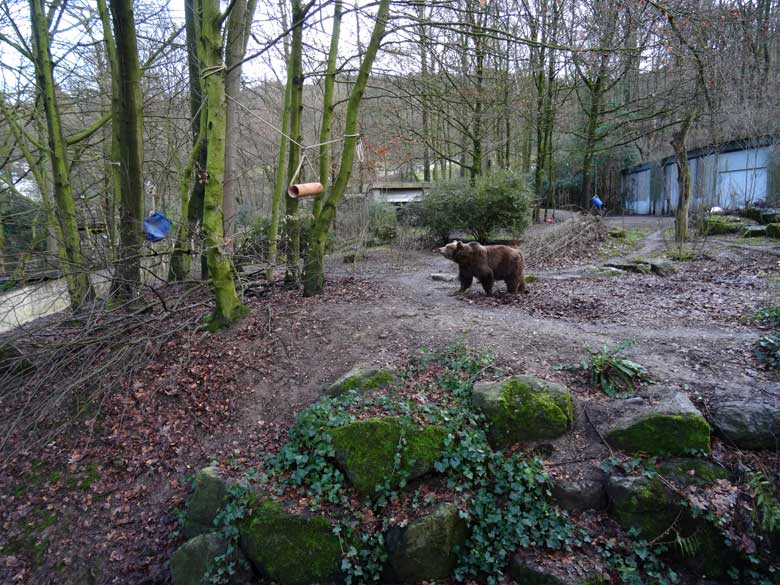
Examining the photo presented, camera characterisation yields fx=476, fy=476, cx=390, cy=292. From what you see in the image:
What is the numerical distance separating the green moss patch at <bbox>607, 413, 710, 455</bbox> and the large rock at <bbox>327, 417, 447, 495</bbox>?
1.50 metres

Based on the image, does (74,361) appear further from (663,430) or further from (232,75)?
(663,430)

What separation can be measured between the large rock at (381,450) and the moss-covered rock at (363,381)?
56 centimetres

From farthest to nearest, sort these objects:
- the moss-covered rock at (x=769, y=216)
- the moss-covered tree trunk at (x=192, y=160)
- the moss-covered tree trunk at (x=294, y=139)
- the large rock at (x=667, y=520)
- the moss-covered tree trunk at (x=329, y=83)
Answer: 1. the moss-covered rock at (x=769, y=216)
2. the moss-covered tree trunk at (x=192, y=160)
3. the moss-covered tree trunk at (x=294, y=139)
4. the moss-covered tree trunk at (x=329, y=83)
5. the large rock at (x=667, y=520)

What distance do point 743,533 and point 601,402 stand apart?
126cm

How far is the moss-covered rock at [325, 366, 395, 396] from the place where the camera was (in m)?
4.48

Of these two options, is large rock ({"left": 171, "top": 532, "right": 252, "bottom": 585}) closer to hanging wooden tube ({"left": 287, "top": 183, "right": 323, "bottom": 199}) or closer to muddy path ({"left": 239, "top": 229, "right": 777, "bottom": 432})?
muddy path ({"left": 239, "top": 229, "right": 777, "bottom": 432})

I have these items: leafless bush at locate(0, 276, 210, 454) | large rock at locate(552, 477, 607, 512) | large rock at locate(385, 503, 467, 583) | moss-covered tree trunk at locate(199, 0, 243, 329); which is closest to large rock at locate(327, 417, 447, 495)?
large rock at locate(385, 503, 467, 583)

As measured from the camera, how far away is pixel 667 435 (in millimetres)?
3682

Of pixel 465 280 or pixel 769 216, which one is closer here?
pixel 465 280

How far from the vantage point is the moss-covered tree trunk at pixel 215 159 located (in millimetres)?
5094

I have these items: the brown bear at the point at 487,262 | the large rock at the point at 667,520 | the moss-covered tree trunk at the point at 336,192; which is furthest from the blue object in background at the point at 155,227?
the large rock at the point at 667,520

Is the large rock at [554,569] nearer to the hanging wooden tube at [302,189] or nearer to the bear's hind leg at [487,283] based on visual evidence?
the bear's hind leg at [487,283]

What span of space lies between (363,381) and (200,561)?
6.27 feet

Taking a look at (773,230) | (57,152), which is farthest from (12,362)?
(773,230)
